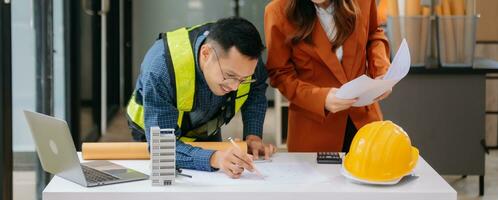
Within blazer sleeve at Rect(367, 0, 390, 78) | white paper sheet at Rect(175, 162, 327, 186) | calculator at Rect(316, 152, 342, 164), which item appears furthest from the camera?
blazer sleeve at Rect(367, 0, 390, 78)

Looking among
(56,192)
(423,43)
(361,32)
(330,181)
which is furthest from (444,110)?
(56,192)

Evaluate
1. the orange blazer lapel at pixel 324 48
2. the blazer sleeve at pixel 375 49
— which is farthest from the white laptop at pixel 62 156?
the blazer sleeve at pixel 375 49

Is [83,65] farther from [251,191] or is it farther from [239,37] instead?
[251,191]

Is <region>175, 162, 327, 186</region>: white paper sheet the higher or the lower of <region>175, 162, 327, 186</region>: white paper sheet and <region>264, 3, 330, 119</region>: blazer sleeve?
the lower

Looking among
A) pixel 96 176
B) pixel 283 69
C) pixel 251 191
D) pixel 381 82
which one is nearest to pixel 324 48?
pixel 283 69

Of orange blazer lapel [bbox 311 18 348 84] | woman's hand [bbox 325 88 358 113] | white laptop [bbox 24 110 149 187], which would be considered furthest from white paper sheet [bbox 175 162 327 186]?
orange blazer lapel [bbox 311 18 348 84]

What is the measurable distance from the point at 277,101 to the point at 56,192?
12.3 feet

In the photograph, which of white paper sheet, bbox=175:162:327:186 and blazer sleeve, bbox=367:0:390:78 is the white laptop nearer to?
white paper sheet, bbox=175:162:327:186

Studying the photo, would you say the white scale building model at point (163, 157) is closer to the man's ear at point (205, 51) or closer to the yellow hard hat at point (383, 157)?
the man's ear at point (205, 51)

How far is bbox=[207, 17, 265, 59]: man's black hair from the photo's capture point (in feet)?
6.93

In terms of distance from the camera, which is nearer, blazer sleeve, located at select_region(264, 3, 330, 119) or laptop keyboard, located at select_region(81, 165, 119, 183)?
laptop keyboard, located at select_region(81, 165, 119, 183)

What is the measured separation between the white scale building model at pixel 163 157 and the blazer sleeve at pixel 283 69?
61 cm

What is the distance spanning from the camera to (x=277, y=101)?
562 cm

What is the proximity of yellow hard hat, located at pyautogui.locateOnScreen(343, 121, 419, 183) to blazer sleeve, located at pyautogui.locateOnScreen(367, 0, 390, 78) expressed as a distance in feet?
1.82
